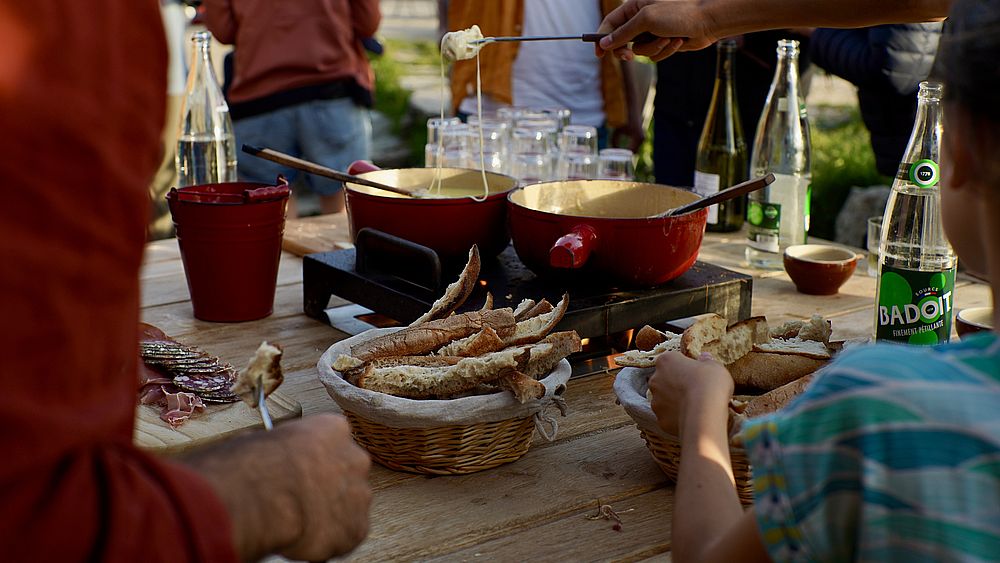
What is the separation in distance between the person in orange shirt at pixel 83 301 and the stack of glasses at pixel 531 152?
1.93 m

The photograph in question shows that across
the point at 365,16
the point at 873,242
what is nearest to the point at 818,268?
the point at 873,242

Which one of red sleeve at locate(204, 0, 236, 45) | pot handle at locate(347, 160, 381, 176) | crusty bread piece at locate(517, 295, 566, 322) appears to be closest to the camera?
crusty bread piece at locate(517, 295, 566, 322)

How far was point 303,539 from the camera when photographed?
0.84 m

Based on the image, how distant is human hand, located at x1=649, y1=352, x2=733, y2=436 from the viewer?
3.63ft

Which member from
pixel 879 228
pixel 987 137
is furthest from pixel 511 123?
pixel 987 137

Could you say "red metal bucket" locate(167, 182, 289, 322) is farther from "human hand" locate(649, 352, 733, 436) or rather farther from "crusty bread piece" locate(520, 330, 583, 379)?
"human hand" locate(649, 352, 733, 436)

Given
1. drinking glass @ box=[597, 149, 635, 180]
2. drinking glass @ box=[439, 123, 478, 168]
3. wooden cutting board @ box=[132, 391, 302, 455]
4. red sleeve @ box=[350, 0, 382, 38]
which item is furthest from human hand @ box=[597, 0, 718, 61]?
red sleeve @ box=[350, 0, 382, 38]

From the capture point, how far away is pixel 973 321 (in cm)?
176

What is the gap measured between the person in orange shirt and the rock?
461 centimetres

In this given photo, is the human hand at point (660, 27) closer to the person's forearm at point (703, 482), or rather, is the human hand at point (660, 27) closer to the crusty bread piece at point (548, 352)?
the crusty bread piece at point (548, 352)

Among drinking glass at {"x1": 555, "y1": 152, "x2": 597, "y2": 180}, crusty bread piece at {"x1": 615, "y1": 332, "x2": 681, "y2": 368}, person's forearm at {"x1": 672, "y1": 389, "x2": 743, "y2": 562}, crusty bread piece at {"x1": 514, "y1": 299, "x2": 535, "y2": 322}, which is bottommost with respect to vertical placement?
person's forearm at {"x1": 672, "y1": 389, "x2": 743, "y2": 562}

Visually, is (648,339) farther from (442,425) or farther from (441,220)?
(441,220)

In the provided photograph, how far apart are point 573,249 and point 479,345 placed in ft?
1.10

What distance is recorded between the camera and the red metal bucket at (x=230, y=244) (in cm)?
191
